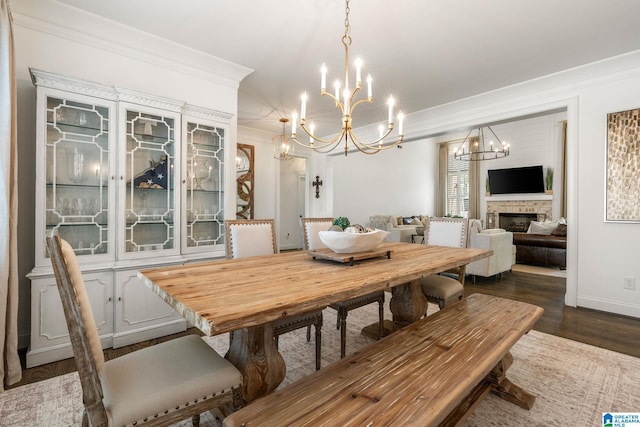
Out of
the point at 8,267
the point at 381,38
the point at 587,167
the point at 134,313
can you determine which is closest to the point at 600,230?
the point at 587,167

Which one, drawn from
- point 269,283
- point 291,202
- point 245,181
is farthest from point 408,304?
point 291,202

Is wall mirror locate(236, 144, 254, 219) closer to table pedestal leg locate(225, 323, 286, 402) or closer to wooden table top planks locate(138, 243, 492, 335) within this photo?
wooden table top planks locate(138, 243, 492, 335)

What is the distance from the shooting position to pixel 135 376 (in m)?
1.07

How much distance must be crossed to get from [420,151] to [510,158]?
2.41m

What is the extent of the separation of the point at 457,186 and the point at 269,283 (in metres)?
9.43

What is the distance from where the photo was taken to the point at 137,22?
2422 millimetres

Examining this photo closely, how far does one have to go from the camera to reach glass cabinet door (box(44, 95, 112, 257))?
7.16 ft

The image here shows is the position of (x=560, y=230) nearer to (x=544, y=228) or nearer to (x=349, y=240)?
(x=544, y=228)

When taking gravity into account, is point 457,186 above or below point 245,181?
above

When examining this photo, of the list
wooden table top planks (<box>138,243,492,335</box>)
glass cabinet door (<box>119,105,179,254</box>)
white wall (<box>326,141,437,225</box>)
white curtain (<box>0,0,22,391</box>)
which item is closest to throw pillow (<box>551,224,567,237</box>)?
white wall (<box>326,141,437,225</box>)

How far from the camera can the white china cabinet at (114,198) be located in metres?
2.13

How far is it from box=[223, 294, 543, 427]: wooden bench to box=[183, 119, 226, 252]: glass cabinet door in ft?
6.88

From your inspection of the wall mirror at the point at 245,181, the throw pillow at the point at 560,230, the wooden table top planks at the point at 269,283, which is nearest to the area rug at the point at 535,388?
the wooden table top planks at the point at 269,283

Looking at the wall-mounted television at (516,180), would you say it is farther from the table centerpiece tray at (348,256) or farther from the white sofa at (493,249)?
the table centerpiece tray at (348,256)
